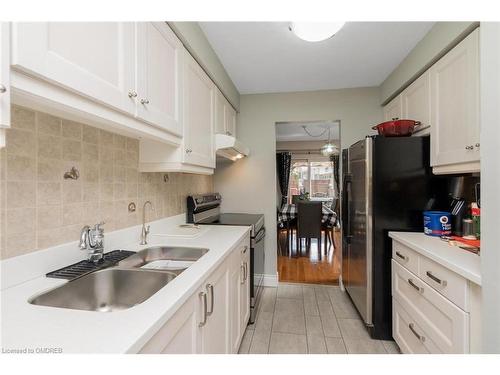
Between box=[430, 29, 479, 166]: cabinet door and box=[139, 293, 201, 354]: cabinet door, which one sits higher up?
box=[430, 29, 479, 166]: cabinet door

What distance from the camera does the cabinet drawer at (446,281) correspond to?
116 cm

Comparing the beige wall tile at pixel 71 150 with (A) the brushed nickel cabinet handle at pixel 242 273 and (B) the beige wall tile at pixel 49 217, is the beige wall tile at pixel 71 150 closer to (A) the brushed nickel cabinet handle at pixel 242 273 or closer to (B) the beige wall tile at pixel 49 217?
(B) the beige wall tile at pixel 49 217

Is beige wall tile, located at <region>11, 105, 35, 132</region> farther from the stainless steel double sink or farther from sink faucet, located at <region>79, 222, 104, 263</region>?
the stainless steel double sink

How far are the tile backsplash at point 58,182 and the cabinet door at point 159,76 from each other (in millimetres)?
352

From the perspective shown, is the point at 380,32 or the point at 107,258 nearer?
the point at 107,258

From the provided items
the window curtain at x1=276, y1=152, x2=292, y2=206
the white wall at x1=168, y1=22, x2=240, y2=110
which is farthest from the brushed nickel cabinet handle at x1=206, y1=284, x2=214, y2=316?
the window curtain at x1=276, y1=152, x2=292, y2=206

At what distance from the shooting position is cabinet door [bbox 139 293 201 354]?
681mm

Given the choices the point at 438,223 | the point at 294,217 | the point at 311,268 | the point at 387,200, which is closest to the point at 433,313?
the point at 438,223

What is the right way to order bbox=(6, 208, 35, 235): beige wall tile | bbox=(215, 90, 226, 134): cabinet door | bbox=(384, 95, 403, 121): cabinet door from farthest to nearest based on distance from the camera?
bbox=(384, 95, 403, 121): cabinet door
bbox=(215, 90, 226, 134): cabinet door
bbox=(6, 208, 35, 235): beige wall tile

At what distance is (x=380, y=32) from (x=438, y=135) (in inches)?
34.5

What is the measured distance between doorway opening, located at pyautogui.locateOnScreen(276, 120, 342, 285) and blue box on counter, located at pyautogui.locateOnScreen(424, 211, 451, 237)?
1.57 meters

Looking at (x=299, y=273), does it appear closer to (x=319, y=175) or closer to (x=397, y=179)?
(x=397, y=179)

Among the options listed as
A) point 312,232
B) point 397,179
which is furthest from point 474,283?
point 312,232

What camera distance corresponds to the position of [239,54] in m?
2.13
